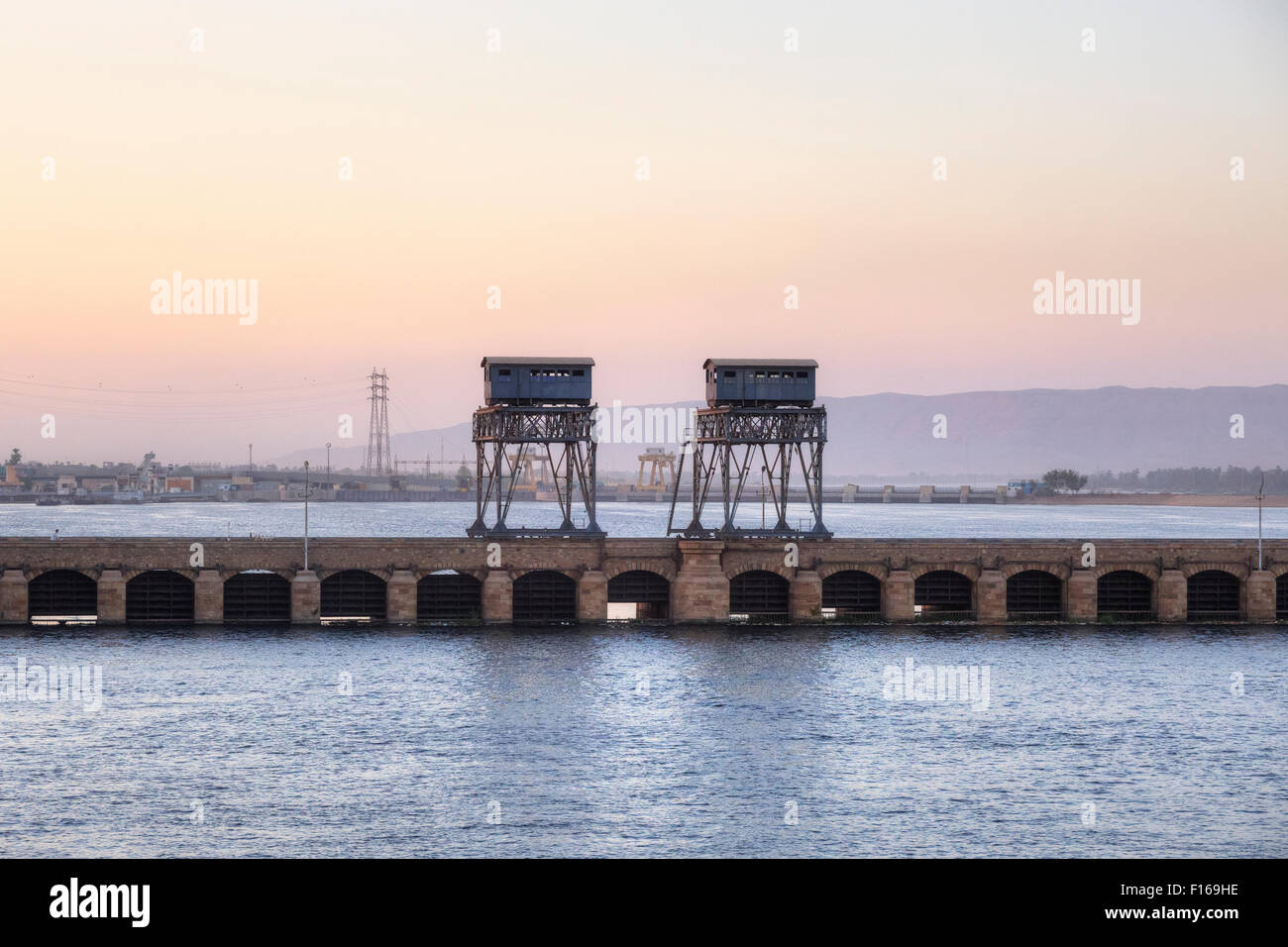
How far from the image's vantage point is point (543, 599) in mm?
89875

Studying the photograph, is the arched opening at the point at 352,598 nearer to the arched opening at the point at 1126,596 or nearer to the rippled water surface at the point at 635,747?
the rippled water surface at the point at 635,747

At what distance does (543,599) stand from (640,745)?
35.1 m

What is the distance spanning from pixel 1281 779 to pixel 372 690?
1695 inches

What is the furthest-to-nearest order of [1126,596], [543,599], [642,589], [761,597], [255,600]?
1. [1126,596]
2. [761,597]
3. [642,589]
4. [543,599]
5. [255,600]

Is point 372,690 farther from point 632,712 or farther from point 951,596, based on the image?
point 951,596

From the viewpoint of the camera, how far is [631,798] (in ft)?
152

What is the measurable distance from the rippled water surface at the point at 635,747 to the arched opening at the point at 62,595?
296 cm

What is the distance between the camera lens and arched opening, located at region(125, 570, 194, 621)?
86.8m

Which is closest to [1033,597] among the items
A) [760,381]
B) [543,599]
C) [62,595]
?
[760,381]

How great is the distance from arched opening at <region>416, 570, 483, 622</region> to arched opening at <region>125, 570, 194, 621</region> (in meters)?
15.7

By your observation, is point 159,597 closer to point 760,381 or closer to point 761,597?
point 761,597

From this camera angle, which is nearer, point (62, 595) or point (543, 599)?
point (62, 595)

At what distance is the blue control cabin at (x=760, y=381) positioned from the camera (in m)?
94.2
